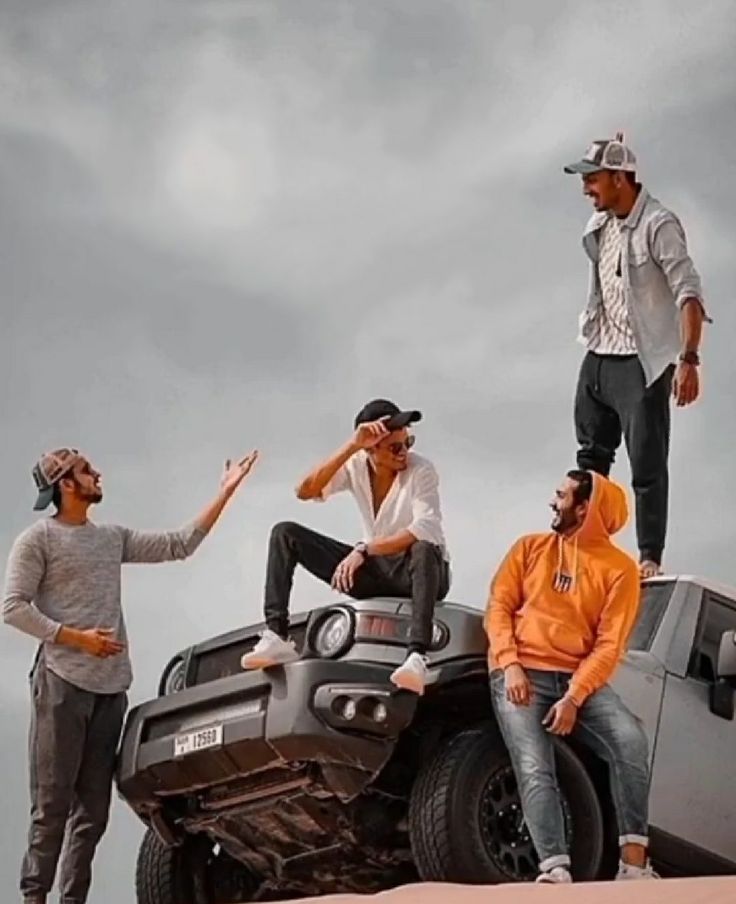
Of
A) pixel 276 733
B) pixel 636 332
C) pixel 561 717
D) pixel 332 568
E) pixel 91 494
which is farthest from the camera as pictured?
pixel 636 332

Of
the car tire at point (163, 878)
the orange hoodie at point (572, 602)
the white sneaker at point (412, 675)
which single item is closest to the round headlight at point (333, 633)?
the white sneaker at point (412, 675)

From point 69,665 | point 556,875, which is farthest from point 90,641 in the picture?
point 556,875

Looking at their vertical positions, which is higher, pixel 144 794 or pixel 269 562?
pixel 269 562

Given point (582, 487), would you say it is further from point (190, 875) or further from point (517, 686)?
point (190, 875)

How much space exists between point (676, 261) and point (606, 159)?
0.55 m

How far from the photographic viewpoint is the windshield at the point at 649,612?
28.2ft

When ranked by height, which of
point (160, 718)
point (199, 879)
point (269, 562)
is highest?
point (269, 562)

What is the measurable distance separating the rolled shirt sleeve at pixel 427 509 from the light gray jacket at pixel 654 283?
3.85 ft

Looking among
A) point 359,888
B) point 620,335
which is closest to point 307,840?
point 359,888

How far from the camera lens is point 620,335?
915 cm

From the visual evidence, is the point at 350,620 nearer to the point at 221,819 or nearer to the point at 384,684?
the point at 384,684

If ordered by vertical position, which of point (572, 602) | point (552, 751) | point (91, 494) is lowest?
point (552, 751)

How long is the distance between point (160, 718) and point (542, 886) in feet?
7.00

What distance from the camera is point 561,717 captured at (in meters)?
7.70
